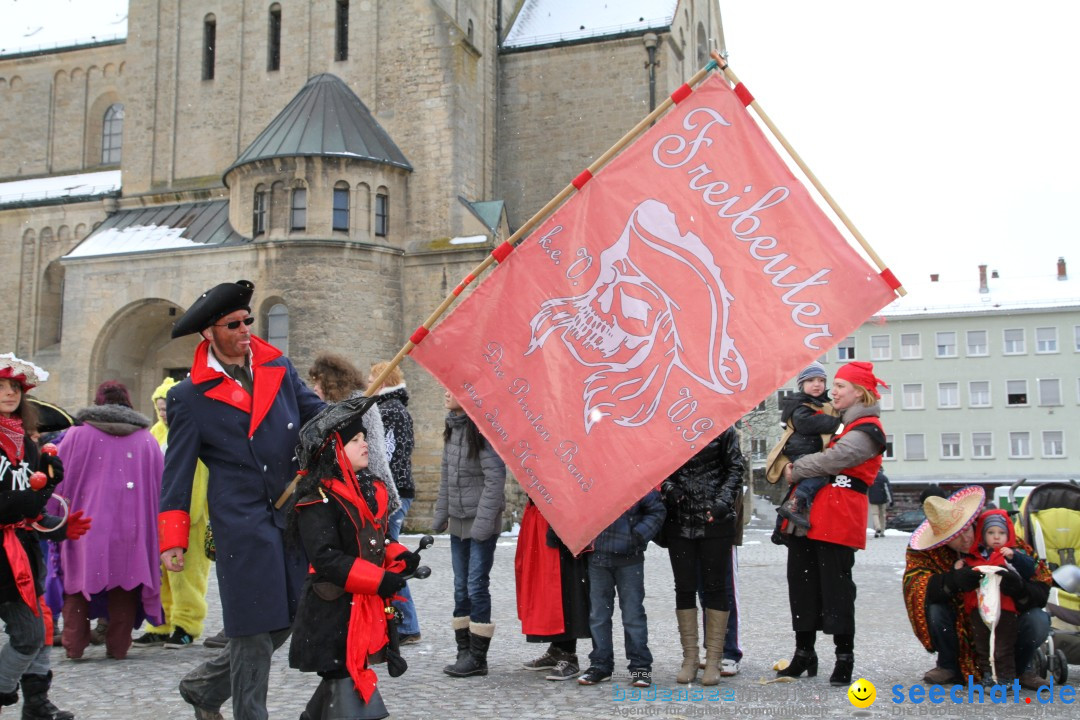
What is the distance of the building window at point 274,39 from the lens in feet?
89.9

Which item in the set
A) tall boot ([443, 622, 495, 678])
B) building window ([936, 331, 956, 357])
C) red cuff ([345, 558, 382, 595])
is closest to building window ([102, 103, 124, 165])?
tall boot ([443, 622, 495, 678])

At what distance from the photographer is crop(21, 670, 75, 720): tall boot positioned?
17.7 ft

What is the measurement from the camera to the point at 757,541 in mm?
20578

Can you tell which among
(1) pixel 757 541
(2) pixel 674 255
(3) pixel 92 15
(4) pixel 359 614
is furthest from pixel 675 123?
(3) pixel 92 15

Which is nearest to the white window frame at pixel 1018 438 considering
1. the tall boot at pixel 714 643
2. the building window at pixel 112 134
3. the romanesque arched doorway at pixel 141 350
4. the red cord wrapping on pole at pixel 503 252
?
the romanesque arched doorway at pixel 141 350

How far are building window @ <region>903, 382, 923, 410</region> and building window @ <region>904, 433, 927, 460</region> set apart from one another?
59.9 inches

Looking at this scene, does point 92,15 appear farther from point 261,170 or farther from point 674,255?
point 674,255

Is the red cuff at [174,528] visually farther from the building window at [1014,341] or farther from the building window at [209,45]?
the building window at [1014,341]

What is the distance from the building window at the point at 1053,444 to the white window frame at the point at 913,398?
5.93 meters

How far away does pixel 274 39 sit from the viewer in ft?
90.5

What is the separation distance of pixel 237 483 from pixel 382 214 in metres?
20.9

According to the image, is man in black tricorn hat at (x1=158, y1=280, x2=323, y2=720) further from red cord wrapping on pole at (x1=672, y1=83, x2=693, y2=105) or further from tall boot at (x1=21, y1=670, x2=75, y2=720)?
red cord wrapping on pole at (x1=672, y1=83, x2=693, y2=105)

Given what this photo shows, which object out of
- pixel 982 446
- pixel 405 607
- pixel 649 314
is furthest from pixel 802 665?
pixel 982 446

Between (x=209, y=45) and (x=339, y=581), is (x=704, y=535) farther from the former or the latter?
(x=209, y=45)
